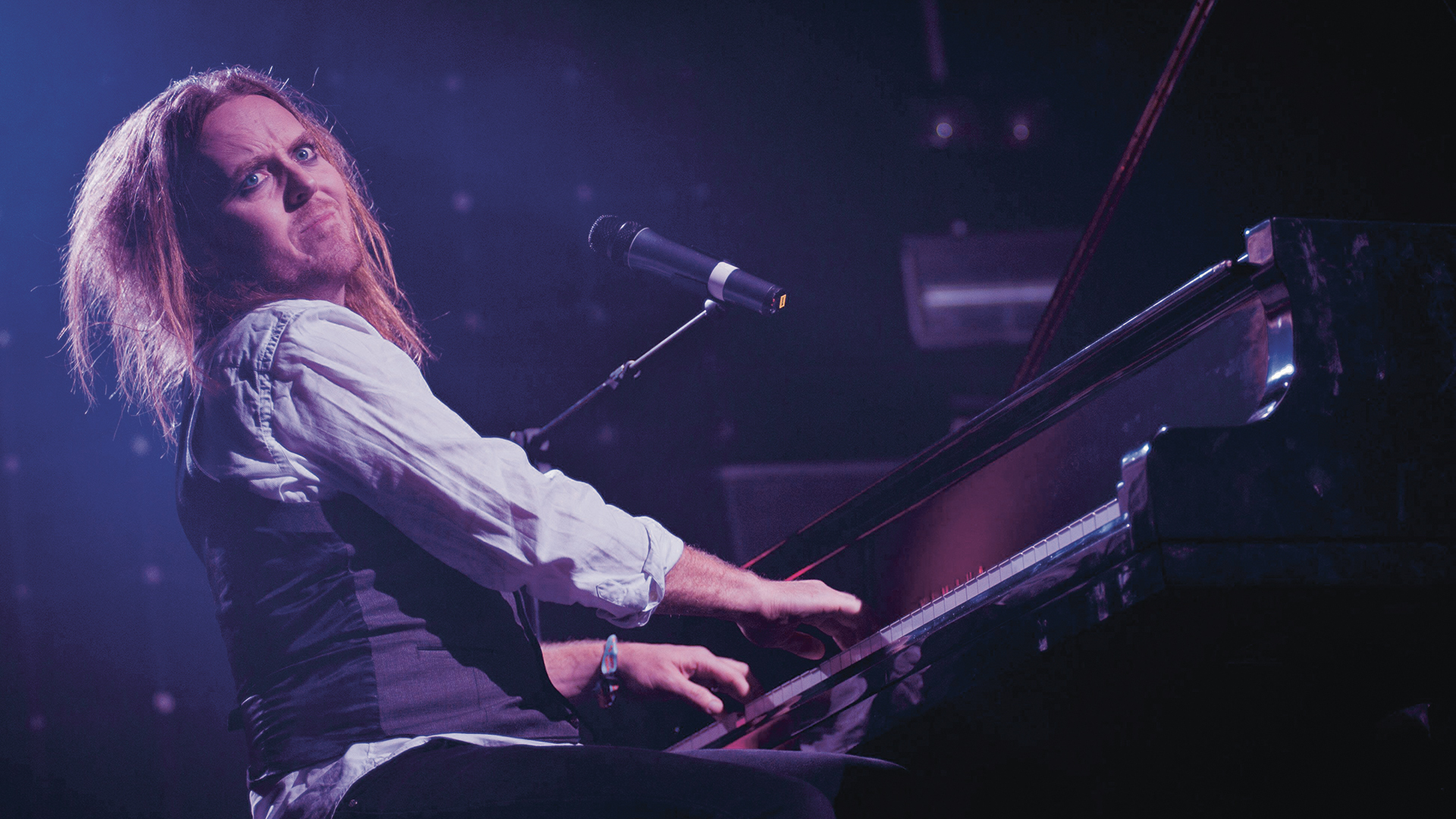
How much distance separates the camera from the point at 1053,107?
10.6ft

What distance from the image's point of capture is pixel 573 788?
917 millimetres

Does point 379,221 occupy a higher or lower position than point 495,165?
lower

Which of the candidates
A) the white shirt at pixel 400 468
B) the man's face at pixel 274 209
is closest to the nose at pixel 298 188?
the man's face at pixel 274 209

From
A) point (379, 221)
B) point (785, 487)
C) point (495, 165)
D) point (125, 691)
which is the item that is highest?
point (495, 165)

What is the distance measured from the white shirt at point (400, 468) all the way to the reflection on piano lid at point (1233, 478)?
367mm

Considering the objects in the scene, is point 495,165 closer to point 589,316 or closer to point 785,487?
point 589,316

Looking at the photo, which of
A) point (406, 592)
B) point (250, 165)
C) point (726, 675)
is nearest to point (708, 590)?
point (726, 675)

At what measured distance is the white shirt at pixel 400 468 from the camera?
1.09 metres

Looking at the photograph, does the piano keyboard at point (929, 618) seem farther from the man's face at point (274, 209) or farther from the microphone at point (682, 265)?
the man's face at point (274, 209)

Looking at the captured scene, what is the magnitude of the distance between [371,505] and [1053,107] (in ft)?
9.60

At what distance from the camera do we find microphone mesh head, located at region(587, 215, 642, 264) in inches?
76.9

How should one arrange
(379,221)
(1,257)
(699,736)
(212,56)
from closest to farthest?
1. (699,736)
2. (1,257)
3. (212,56)
4. (379,221)

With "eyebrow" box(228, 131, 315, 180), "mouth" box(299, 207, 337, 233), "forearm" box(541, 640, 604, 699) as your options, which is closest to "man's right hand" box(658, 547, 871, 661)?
"forearm" box(541, 640, 604, 699)

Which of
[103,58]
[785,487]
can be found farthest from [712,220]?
[103,58]
